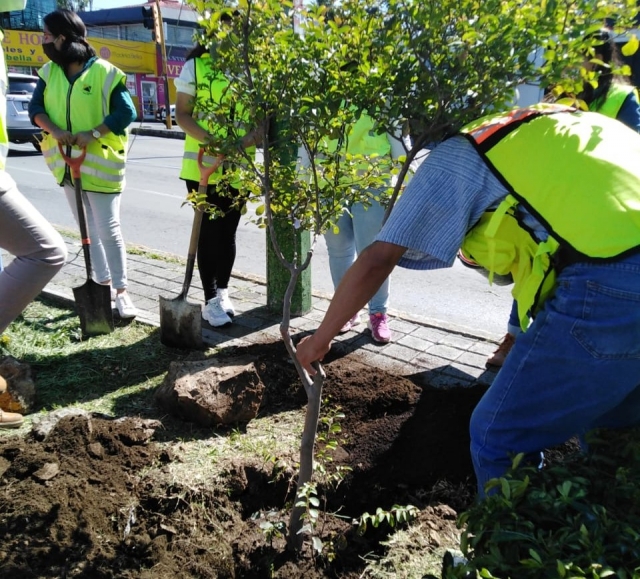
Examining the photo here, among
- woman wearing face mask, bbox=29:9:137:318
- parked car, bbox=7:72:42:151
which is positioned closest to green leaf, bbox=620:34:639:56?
woman wearing face mask, bbox=29:9:137:318

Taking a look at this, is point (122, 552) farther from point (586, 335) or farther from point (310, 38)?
point (310, 38)

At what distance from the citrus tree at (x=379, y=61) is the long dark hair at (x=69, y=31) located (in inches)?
85.5

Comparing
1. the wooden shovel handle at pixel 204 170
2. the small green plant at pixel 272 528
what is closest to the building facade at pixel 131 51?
the wooden shovel handle at pixel 204 170

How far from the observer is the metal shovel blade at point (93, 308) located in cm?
404

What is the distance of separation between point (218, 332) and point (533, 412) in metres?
2.85

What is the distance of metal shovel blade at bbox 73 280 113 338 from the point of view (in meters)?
4.04

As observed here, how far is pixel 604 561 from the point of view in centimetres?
121

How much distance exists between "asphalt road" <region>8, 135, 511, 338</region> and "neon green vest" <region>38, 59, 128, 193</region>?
1.58 meters

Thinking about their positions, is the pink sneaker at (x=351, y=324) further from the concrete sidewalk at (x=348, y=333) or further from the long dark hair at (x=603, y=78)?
the long dark hair at (x=603, y=78)

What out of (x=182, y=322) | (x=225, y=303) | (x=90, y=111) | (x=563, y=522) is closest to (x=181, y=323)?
(x=182, y=322)

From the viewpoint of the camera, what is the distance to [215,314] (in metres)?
4.26

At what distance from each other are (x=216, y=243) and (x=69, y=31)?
1.71 meters

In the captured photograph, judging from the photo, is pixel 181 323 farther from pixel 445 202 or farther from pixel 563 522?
pixel 563 522

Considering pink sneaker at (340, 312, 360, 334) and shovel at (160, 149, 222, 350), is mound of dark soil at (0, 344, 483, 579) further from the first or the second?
pink sneaker at (340, 312, 360, 334)
